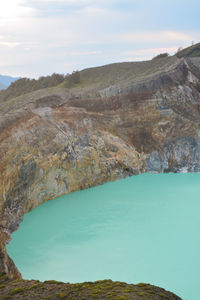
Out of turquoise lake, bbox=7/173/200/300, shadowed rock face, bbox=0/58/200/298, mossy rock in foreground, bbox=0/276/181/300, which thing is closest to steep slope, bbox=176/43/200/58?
shadowed rock face, bbox=0/58/200/298

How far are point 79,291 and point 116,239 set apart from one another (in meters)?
4.72

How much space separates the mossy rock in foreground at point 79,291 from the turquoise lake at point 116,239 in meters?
2.12

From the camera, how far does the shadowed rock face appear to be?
13.6 m

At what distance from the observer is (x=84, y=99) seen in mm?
19750

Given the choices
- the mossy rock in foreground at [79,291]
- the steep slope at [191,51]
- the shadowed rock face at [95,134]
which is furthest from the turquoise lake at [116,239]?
the steep slope at [191,51]

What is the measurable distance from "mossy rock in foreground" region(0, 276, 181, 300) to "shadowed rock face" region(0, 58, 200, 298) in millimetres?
5208

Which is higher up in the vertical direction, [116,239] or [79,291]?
[79,291]

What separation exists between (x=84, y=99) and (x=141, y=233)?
37.3 feet

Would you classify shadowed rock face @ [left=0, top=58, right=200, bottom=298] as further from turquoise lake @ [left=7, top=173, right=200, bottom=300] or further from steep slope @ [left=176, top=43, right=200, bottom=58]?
steep slope @ [left=176, top=43, right=200, bottom=58]

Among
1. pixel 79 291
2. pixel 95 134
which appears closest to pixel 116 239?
pixel 79 291

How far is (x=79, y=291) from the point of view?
548 centimetres

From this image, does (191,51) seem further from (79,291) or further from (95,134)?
(79,291)

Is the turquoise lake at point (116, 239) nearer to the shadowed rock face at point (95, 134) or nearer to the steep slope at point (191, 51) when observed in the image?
the shadowed rock face at point (95, 134)

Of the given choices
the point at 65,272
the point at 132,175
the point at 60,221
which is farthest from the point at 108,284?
the point at 132,175
